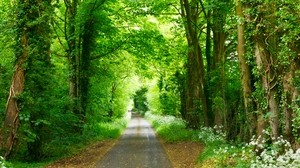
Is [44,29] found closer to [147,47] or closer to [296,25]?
[296,25]

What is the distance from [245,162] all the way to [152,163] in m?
5.67

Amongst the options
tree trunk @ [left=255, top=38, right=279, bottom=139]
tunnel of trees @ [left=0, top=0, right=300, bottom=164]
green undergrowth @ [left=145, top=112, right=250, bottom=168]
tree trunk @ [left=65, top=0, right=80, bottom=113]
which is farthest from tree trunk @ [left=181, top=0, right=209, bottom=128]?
tree trunk @ [left=255, top=38, right=279, bottom=139]

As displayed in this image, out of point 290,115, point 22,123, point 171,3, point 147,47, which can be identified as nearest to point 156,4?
point 171,3

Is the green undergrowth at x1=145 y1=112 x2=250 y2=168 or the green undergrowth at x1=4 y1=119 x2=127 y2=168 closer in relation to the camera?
the green undergrowth at x1=145 y1=112 x2=250 y2=168

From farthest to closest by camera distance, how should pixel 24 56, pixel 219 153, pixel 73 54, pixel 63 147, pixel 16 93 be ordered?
1. pixel 73 54
2. pixel 63 147
3. pixel 24 56
4. pixel 16 93
5. pixel 219 153

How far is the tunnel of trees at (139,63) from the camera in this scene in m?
10.3

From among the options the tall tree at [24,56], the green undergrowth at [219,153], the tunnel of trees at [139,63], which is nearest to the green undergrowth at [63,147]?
the tunnel of trees at [139,63]

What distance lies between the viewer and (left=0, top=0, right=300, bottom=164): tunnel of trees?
33.7 feet

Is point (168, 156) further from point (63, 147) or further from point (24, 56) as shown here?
point (24, 56)

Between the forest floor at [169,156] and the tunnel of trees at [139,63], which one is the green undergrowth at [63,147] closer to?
the tunnel of trees at [139,63]

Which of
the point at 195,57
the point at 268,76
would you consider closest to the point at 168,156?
the point at 195,57

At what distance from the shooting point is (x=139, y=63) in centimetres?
3094

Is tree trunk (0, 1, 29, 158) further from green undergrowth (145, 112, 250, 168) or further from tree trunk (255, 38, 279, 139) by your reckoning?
tree trunk (255, 38, 279, 139)

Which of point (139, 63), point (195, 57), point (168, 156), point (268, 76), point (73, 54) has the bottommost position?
point (168, 156)
